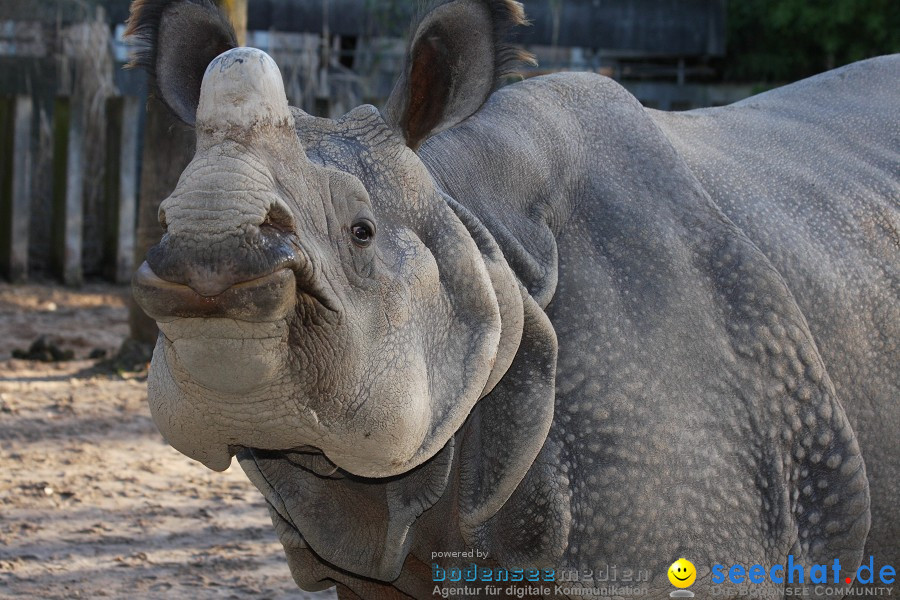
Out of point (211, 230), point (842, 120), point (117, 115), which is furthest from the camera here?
point (117, 115)

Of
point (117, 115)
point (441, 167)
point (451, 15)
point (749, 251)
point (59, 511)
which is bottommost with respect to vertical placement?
point (59, 511)

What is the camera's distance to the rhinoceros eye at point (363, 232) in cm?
242

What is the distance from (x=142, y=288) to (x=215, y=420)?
1.10ft

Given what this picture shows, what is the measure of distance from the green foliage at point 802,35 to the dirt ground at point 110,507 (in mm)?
15413

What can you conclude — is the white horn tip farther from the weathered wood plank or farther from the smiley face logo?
the weathered wood plank

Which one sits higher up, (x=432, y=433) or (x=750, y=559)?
(x=432, y=433)

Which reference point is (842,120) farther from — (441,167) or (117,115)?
(117,115)

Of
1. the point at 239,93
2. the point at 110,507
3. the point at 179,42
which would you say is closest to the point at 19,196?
the point at 110,507

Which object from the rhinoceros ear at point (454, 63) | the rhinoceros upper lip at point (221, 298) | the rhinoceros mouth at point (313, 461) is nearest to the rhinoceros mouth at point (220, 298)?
the rhinoceros upper lip at point (221, 298)

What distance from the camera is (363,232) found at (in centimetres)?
244

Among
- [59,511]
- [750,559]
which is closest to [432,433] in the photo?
[750,559]

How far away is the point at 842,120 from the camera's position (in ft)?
12.8

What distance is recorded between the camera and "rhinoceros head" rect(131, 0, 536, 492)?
7.00ft

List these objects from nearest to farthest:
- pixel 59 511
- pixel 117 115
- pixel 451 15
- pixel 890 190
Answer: pixel 451 15, pixel 890 190, pixel 59 511, pixel 117 115
